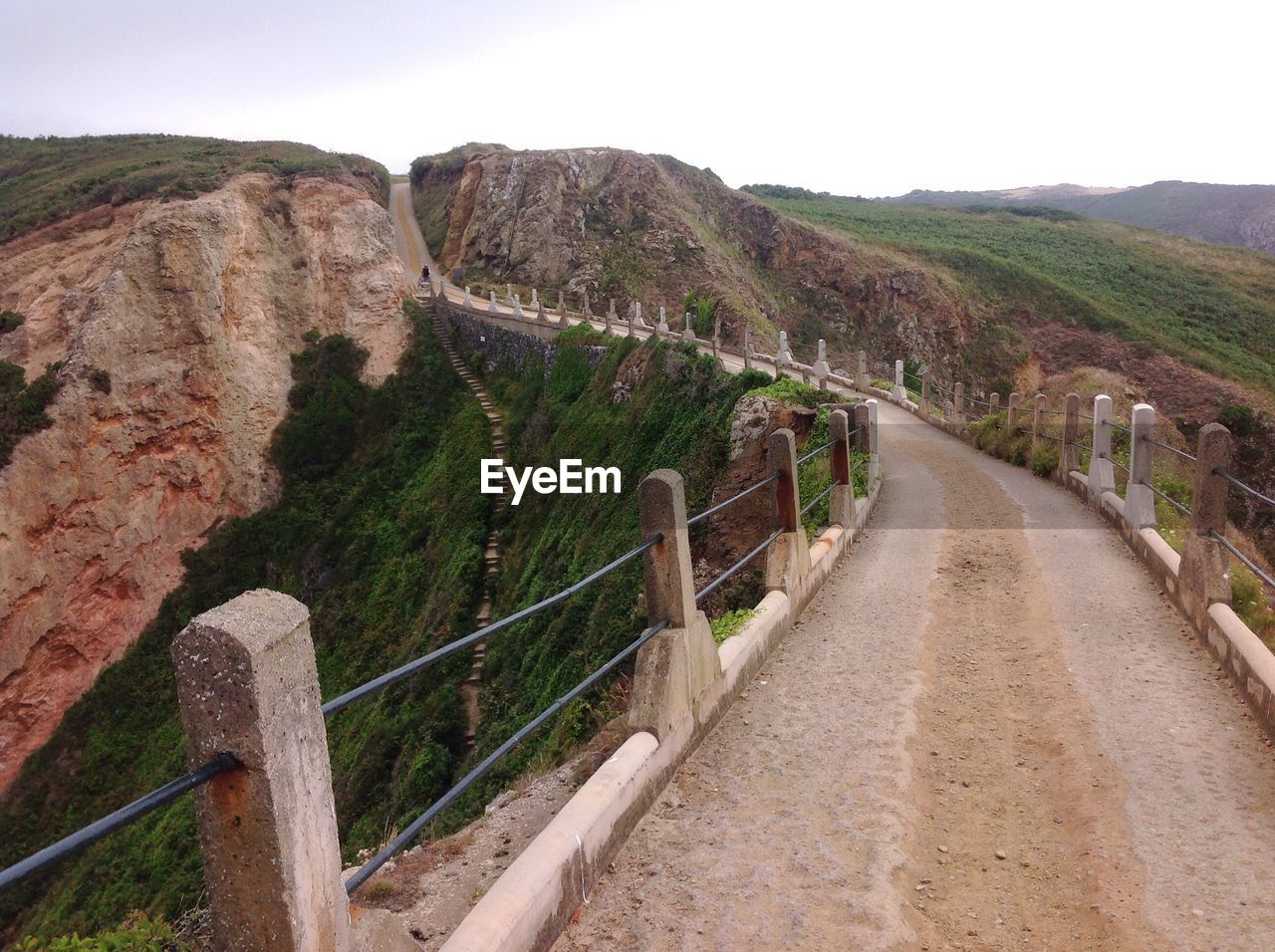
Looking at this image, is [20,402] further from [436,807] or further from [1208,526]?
[1208,526]

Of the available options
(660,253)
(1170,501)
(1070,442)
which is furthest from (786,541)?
(660,253)

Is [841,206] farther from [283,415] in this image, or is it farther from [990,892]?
[990,892]

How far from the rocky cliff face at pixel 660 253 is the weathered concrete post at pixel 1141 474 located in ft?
116

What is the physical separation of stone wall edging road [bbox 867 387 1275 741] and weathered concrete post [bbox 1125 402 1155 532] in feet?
0.49

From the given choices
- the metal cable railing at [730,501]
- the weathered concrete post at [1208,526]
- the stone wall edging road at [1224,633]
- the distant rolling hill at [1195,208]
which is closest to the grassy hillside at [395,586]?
the metal cable railing at [730,501]

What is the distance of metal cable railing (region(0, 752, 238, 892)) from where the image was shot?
159cm

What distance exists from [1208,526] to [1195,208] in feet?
477

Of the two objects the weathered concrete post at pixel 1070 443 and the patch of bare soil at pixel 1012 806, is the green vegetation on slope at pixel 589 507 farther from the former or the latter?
the weathered concrete post at pixel 1070 443

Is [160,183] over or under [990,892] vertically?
over

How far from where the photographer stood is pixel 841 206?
277 ft

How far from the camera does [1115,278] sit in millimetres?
58812

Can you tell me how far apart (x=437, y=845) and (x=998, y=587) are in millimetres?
5883

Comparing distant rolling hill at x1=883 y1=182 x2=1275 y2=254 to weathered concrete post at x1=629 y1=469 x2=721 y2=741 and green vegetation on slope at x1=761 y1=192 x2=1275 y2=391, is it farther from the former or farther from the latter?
weathered concrete post at x1=629 y1=469 x2=721 y2=741

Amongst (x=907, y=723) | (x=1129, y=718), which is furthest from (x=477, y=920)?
(x=1129, y=718)
